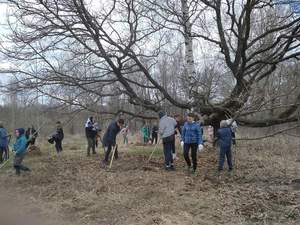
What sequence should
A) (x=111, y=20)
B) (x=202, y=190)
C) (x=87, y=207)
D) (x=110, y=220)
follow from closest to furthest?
(x=110, y=220)
(x=87, y=207)
(x=202, y=190)
(x=111, y=20)

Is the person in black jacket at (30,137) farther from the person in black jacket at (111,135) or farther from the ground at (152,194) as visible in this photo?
the person in black jacket at (111,135)

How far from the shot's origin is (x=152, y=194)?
34.4 feet

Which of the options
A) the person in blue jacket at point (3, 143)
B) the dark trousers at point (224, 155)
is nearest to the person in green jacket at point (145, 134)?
the person in blue jacket at point (3, 143)

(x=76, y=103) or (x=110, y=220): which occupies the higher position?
(x=76, y=103)

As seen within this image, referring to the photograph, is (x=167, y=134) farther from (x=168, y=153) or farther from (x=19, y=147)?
(x=19, y=147)

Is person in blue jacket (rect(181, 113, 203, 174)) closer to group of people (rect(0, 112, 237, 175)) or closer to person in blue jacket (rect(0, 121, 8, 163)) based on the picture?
group of people (rect(0, 112, 237, 175))

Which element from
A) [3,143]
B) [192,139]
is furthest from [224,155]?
[3,143]

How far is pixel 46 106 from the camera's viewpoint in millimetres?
14570

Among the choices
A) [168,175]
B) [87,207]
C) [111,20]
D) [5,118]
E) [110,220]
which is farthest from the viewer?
[5,118]

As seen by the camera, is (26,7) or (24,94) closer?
(26,7)

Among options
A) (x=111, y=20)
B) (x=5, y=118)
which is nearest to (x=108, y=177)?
(x=111, y=20)

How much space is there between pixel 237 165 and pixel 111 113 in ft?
14.4

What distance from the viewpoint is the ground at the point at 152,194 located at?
8984 mm

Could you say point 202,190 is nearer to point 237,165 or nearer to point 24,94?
point 237,165
